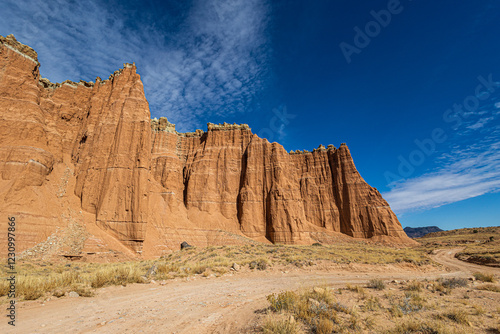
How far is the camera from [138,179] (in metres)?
32.5

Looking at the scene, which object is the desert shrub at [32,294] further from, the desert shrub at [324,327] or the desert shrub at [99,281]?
the desert shrub at [324,327]

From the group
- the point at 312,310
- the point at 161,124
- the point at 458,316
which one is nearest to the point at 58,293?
the point at 312,310

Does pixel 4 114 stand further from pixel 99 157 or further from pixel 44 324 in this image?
pixel 44 324

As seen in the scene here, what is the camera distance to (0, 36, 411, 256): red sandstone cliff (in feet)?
83.7

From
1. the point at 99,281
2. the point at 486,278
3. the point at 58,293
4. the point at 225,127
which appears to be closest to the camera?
the point at 58,293

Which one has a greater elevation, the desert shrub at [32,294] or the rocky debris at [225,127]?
the rocky debris at [225,127]

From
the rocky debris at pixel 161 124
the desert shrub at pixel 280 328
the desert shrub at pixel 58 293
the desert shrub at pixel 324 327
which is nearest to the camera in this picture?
the desert shrub at pixel 280 328

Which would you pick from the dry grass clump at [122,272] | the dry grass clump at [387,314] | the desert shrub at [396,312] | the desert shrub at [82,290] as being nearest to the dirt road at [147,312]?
the desert shrub at [82,290]

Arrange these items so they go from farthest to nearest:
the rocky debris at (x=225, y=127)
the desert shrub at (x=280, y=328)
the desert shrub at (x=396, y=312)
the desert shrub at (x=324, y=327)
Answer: the rocky debris at (x=225, y=127) → the desert shrub at (x=396, y=312) → the desert shrub at (x=324, y=327) → the desert shrub at (x=280, y=328)

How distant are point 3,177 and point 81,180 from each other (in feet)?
25.9

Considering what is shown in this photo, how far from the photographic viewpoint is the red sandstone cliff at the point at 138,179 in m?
25.5

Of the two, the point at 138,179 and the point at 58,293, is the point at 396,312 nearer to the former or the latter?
the point at 58,293

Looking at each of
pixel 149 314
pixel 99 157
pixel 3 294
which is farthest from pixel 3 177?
pixel 149 314

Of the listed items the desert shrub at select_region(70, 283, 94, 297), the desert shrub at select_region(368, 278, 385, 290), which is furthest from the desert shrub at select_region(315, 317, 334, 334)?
the desert shrub at select_region(70, 283, 94, 297)
